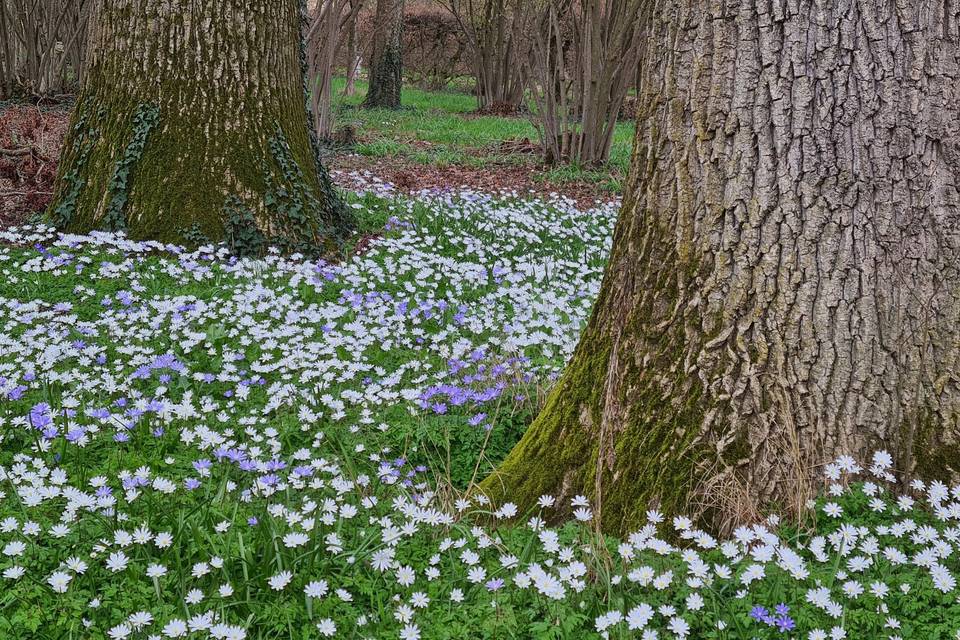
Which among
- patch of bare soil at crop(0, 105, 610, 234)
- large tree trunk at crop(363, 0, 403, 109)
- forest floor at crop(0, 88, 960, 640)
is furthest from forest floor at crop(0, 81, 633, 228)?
large tree trunk at crop(363, 0, 403, 109)

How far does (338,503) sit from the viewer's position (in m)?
2.79

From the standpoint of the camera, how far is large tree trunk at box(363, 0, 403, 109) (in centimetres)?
1973

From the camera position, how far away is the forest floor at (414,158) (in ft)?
24.3

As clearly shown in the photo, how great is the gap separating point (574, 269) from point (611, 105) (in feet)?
16.0

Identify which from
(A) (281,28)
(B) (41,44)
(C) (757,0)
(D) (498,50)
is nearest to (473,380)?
(C) (757,0)

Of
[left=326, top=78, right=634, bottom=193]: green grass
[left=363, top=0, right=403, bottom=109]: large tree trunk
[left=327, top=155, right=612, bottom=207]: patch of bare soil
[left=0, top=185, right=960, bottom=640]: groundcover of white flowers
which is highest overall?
[left=363, top=0, right=403, bottom=109]: large tree trunk

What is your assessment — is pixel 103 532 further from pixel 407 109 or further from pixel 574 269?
pixel 407 109

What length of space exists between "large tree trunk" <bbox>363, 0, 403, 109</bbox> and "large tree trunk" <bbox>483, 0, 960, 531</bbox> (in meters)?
18.0

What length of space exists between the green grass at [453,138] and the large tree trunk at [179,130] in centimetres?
355

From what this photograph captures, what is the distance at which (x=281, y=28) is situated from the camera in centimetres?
591

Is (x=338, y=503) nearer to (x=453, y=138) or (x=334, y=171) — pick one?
(x=334, y=171)

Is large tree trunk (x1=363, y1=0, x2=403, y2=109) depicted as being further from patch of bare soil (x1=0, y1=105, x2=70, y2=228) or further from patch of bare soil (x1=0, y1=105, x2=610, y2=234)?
patch of bare soil (x1=0, y1=105, x2=70, y2=228)

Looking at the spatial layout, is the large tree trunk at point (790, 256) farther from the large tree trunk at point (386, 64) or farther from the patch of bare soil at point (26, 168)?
→ the large tree trunk at point (386, 64)

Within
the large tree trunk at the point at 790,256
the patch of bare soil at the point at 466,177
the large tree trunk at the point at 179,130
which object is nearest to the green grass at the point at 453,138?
the patch of bare soil at the point at 466,177
